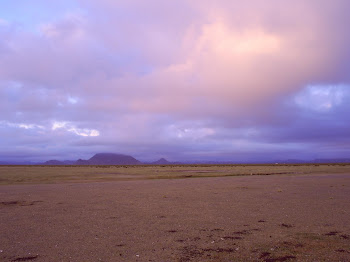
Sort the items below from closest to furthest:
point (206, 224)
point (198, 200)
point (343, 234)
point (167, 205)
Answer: point (343, 234) → point (206, 224) → point (167, 205) → point (198, 200)

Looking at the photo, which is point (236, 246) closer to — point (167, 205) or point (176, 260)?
point (176, 260)

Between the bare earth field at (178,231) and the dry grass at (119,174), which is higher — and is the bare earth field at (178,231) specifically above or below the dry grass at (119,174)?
below

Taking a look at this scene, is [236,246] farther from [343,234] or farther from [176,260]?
[343,234]

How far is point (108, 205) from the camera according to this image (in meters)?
17.8

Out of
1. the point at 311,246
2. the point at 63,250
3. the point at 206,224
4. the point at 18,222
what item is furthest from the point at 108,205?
the point at 311,246

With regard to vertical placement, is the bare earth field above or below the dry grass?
below

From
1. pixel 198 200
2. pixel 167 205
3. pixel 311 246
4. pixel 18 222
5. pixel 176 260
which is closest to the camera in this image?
pixel 176 260

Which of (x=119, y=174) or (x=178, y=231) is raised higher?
(x=119, y=174)

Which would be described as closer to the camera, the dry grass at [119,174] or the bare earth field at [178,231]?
the bare earth field at [178,231]

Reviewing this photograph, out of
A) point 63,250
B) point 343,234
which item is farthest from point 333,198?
point 63,250

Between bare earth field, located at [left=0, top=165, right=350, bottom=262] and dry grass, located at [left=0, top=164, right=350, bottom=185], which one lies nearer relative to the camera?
bare earth field, located at [left=0, top=165, right=350, bottom=262]

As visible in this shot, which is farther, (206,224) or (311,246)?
(206,224)

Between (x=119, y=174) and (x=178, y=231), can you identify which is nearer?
(x=178, y=231)

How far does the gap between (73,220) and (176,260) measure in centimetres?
703
